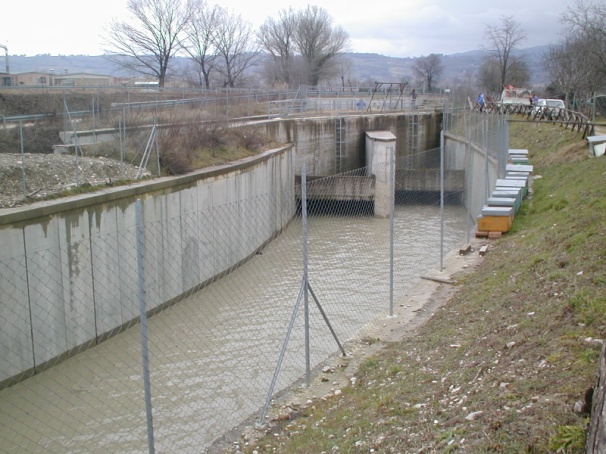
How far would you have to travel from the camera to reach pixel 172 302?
14938mm

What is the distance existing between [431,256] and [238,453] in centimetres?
1040

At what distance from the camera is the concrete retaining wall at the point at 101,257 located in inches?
422

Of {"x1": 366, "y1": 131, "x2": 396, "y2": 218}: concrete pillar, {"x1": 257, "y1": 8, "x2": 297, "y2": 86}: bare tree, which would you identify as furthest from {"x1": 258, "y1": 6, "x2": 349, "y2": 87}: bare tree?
{"x1": 366, "y1": 131, "x2": 396, "y2": 218}: concrete pillar

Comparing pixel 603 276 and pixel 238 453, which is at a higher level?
pixel 603 276

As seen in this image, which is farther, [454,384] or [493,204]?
[493,204]

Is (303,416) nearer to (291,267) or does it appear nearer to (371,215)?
(291,267)

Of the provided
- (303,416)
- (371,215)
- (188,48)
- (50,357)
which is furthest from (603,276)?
(188,48)

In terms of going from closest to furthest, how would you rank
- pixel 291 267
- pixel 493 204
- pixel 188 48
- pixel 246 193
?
pixel 493 204
pixel 291 267
pixel 246 193
pixel 188 48

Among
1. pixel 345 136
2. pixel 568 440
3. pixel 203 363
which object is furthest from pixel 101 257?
pixel 345 136

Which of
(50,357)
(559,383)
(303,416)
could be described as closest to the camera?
(559,383)

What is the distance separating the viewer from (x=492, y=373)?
19.1 ft

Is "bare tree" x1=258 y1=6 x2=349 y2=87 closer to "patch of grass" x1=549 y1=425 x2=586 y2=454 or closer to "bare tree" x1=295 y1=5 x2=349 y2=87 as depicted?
"bare tree" x1=295 y1=5 x2=349 y2=87

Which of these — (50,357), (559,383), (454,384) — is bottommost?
(50,357)

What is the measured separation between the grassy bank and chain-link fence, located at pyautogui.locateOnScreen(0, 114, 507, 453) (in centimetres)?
93
